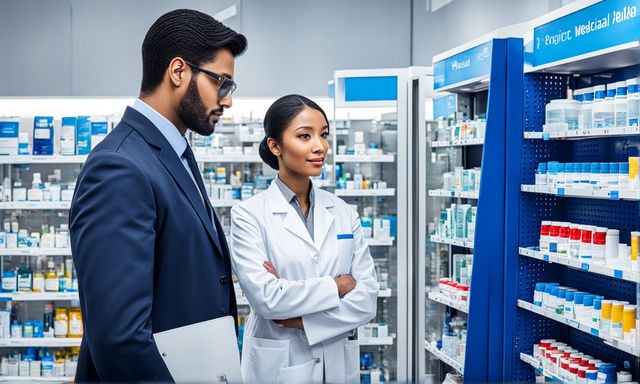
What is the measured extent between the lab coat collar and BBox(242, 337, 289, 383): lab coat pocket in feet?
1.44

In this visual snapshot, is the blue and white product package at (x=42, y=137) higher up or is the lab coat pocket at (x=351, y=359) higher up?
the blue and white product package at (x=42, y=137)

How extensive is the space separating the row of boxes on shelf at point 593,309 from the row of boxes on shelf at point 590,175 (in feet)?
1.87

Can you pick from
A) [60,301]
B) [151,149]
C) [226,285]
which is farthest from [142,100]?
[60,301]

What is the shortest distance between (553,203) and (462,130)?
997 millimetres

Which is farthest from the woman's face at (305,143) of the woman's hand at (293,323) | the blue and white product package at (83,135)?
the blue and white product package at (83,135)

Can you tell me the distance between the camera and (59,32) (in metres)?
8.54

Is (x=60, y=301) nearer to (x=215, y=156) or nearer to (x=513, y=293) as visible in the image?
(x=215, y=156)

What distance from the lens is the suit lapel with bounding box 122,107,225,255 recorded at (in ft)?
6.23

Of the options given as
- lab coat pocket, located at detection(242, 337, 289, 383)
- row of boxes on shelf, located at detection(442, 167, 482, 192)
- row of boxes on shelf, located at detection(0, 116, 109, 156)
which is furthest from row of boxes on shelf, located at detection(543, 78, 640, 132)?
row of boxes on shelf, located at detection(0, 116, 109, 156)

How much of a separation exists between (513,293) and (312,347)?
182 centimetres

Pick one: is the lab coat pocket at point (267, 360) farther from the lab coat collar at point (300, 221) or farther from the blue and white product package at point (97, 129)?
the blue and white product package at point (97, 129)

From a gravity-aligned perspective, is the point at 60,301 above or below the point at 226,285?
below

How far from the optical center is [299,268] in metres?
3.07

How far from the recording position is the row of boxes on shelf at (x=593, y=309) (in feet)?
11.2
